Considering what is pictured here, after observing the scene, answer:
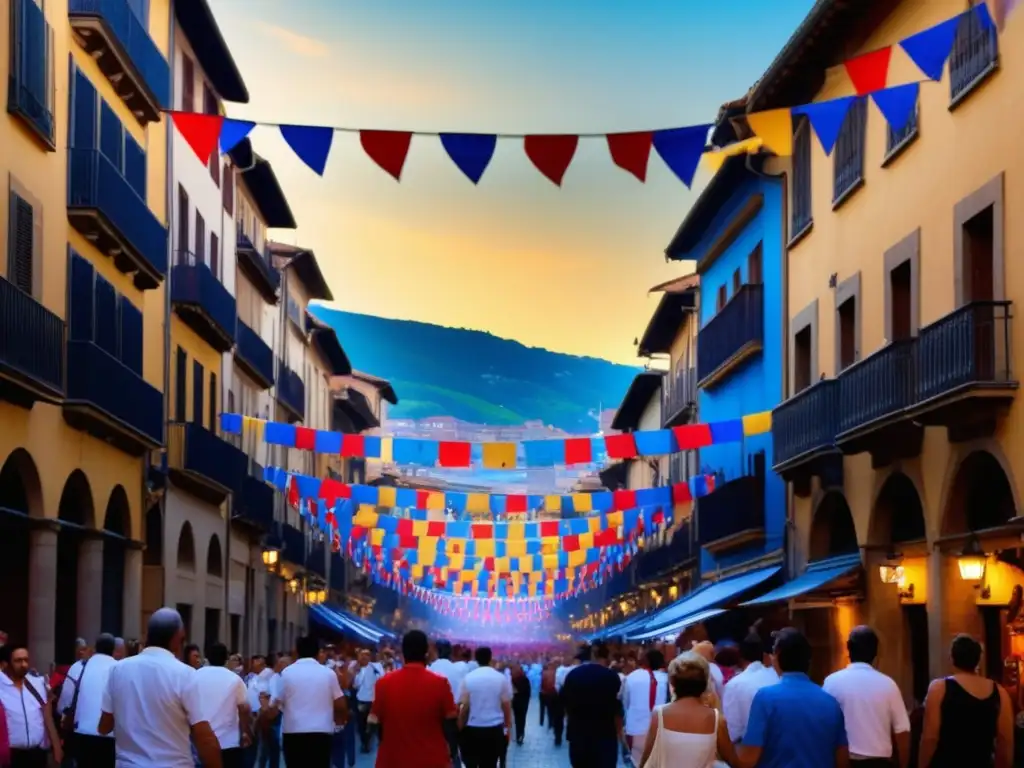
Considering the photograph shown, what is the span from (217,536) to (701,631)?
21.5 meters

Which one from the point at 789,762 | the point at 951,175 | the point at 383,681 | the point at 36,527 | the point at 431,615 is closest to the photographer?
the point at 789,762

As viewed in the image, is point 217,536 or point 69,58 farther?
point 217,536

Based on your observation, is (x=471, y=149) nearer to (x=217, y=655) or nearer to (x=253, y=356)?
(x=217, y=655)

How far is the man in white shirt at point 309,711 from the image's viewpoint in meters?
15.7

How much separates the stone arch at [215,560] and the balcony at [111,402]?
8752 mm

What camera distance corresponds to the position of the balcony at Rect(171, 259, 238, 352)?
108 feet

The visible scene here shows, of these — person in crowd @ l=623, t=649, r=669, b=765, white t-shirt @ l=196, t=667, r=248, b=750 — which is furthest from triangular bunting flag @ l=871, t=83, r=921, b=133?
white t-shirt @ l=196, t=667, r=248, b=750

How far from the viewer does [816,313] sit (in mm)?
28016

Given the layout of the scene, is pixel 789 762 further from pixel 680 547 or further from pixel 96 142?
pixel 680 547

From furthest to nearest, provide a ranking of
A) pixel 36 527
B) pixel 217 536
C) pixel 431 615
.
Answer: pixel 431 615, pixel 217 536, pixel 36 527

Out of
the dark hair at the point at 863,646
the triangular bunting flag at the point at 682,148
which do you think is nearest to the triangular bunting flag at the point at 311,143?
the triangular bunting flag at the point at 682,148

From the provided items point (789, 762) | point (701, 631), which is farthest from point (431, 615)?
point (789, 762)

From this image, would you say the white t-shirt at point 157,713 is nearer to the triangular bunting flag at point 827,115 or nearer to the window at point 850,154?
the triangular bunting flag at point 827,115

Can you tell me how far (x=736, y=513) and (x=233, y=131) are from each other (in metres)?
17.3
